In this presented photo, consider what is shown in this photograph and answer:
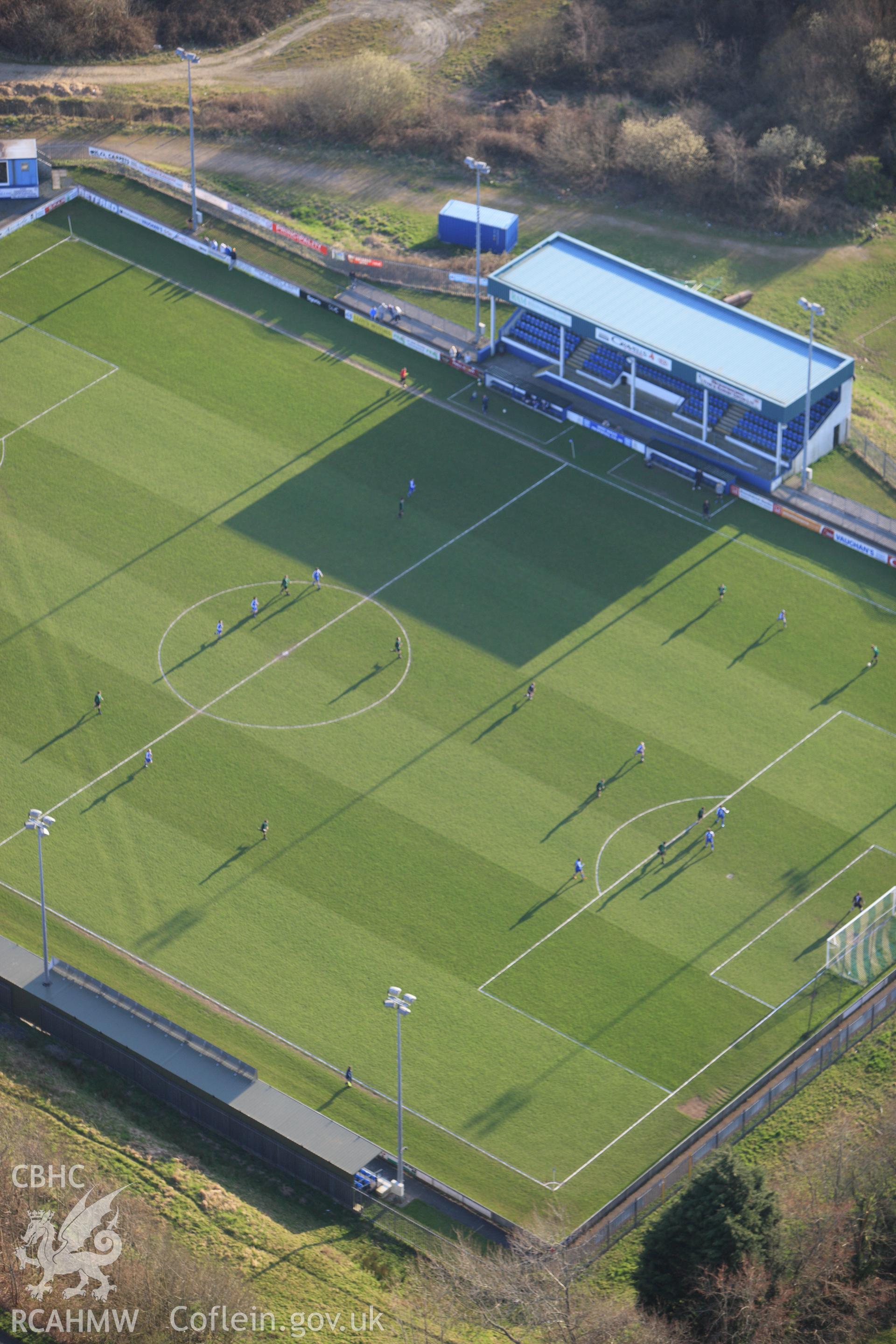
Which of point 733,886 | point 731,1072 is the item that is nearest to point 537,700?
point 733,886

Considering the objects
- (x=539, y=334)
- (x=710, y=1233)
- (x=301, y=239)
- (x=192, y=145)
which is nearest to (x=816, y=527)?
(x=539, y=334)

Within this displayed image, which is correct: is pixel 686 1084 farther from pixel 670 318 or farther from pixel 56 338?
pixel 56 338

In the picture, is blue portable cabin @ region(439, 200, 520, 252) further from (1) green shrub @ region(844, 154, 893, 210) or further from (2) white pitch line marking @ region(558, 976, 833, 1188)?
(2) white pitch line marking @ region(558, 976, 833, 1188)

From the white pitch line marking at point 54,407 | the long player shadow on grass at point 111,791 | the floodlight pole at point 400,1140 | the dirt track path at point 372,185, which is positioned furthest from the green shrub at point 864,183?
the floodlight pole at point 400,1140

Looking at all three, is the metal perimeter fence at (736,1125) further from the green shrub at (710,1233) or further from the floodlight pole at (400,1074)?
the floodlight pole at (400,1074)

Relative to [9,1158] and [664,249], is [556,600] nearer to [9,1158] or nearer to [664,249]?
[664,249]

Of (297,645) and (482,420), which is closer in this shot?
(297,645)
